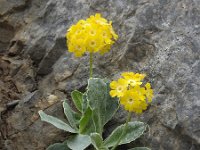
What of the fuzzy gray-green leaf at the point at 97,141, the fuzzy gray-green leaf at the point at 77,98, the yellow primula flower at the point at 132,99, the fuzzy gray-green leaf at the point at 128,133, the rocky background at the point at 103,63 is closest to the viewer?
the yellow primula flower at the point at 132,99

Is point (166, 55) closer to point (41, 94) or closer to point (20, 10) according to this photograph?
point (41, 94)

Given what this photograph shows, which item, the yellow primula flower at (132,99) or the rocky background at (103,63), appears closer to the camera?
the yellow primula flower at (132,99)

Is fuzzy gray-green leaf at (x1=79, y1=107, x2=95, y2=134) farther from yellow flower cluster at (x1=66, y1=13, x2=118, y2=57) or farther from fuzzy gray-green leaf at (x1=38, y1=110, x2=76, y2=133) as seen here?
yellow flower cluster at (x1=66, y1=13, x2=118, y2=57)

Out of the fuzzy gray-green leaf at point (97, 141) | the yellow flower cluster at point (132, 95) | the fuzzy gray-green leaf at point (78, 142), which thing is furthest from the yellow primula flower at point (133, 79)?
the fuzzy gray-green leaf at point (78, 142)

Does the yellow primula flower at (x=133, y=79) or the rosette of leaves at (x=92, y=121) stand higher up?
the yellow primula flower at (x=133, y=79)

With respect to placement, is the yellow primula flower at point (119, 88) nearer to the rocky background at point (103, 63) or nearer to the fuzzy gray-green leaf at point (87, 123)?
the fuzzy gray-green leaf at point (87, 123)

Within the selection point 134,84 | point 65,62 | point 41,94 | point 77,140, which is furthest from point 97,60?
point 134,84
